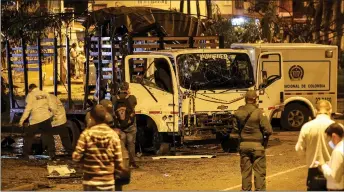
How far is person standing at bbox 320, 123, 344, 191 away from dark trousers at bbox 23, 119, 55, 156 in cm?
747

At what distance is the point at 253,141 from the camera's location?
33.6 ft

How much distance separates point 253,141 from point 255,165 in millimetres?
→ 341

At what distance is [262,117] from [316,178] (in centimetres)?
232

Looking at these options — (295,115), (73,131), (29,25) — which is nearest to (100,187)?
(73,131)

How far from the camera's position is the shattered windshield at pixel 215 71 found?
49.5 feet

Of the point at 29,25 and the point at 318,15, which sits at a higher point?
the point at 318,15

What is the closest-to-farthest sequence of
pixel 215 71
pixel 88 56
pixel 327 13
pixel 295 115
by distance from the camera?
pixel 215 71, pixel 88 56, pixel 295 115, pixel 327 13

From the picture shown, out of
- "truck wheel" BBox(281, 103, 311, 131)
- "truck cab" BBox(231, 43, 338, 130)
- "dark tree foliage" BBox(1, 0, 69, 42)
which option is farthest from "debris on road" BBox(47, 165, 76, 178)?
"truck wheel" BBox(281, 103, 311, 131)

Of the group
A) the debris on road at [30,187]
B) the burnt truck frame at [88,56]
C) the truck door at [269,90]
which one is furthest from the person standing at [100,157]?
the truck door at [269,90]

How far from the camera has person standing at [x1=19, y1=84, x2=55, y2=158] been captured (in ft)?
45.7

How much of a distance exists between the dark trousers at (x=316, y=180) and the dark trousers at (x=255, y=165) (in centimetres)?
198

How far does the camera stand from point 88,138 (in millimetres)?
7801

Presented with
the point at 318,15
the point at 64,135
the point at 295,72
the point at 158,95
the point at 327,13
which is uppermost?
the point at 327,13

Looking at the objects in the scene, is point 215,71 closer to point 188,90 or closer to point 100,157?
point 188,90
